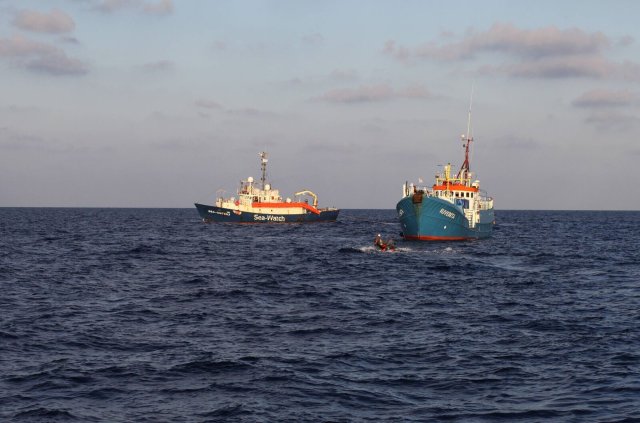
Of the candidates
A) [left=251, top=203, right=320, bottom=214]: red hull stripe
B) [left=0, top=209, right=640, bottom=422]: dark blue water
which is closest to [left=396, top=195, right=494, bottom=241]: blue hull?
[left=0, top=209, right=640, bottom=422]: dark blue water

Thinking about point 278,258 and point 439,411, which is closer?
point 439,411

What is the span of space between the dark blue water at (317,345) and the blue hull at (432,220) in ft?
71.1

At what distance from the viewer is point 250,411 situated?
17859 millimetres

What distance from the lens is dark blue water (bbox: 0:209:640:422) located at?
18.4 m

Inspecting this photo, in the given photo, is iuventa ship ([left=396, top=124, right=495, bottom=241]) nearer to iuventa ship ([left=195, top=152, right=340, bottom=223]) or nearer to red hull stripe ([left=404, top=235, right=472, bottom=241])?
red hull stripe ([left=404, top=235, right=472, bottom=241])

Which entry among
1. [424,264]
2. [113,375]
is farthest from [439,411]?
[424,264]

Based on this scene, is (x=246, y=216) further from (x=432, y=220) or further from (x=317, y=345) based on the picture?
(x=317, y=345)

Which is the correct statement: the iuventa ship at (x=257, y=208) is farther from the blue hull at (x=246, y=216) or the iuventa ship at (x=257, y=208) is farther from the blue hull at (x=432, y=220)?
the blue hull at (x=432, y=220)

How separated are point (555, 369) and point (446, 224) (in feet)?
174

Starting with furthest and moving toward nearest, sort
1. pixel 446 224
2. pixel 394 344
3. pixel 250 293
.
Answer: pixel 446 224, pixel 250 293, pixel 394 344

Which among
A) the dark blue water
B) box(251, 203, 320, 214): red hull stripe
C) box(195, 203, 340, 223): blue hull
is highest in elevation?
box(251, 203, 320, 214): red hull stripe

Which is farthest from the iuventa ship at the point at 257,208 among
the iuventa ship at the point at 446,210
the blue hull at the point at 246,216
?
the iuventa ship at the point at 446,210

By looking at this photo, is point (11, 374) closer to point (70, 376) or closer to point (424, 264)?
point (70, 376)

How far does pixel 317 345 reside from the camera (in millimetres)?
25281
